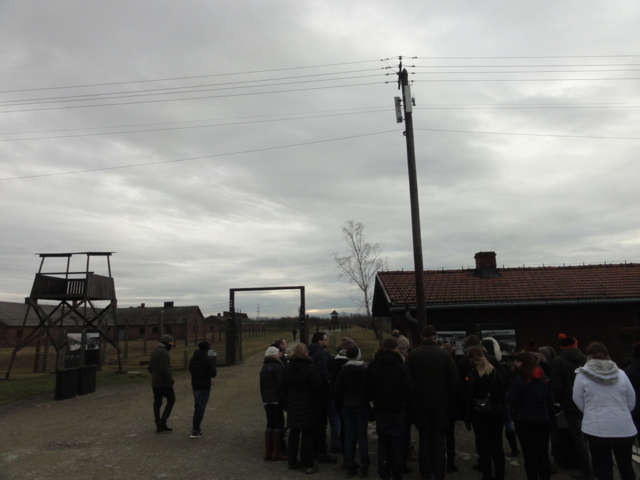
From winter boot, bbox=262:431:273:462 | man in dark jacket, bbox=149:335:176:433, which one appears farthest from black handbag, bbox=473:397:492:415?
man in dark jacket, bbox=149:335:176:433

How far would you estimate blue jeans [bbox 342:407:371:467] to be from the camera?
6.11 m

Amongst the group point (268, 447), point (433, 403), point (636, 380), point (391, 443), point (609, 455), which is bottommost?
point (268, 447)

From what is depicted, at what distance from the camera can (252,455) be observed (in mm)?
7184

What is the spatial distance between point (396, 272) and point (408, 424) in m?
11.0

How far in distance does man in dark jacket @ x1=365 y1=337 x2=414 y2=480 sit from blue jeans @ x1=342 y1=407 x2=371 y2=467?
1.03 ft

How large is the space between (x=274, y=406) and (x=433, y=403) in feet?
8.03

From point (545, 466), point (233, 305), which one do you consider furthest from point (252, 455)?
point (233, 305)

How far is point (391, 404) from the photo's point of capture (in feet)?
18.7

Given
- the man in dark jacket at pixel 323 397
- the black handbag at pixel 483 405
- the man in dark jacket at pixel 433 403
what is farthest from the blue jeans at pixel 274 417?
the black handbag at pixel 483 405

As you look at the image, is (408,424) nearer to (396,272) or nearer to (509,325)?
(509,325)

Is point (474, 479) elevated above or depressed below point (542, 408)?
below

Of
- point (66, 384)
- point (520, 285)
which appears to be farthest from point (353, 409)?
point (520, 285)

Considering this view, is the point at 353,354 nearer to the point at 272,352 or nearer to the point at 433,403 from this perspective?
the point at 433,403

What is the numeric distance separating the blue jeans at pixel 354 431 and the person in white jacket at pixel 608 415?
8.65 ft
